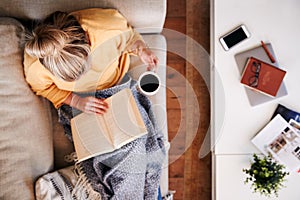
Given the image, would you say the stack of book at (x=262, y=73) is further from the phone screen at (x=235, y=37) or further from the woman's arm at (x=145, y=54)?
the woman's arm at (x=145, y=54)

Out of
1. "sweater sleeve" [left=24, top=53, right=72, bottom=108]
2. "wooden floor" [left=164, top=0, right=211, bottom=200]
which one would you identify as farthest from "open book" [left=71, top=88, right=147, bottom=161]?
"wooden floor" [left=164, top=0, right=211, bottom=200]

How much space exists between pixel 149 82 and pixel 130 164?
27cm

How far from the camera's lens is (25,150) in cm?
120

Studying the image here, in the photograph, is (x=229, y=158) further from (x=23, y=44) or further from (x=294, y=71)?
(x=23, y=44)

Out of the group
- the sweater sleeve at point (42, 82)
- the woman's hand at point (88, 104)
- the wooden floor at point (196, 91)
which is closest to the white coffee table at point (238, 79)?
the wooden floor at point (196, 91)

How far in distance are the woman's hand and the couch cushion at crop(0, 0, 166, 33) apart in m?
0.28

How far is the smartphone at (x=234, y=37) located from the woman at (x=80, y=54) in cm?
27

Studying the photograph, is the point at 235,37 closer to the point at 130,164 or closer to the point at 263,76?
the point at 263,76

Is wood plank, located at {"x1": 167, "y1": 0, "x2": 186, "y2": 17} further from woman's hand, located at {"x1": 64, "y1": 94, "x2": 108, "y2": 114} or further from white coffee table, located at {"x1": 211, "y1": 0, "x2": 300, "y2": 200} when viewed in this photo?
woman's hand, located at {"x1": 64, "y1": 94, "x2": 108, "y2": 114}

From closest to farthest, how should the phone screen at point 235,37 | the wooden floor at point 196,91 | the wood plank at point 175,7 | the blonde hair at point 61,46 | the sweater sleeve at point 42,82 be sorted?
the blonde hair at point 61,46, the sweater sleeve at point 42,82, the phone screen at point 235,37, the wooden floor at point 196,91, the wood plank at point 175,7

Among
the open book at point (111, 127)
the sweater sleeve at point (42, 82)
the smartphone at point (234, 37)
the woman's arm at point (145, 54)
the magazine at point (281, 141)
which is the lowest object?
the magazine at point (281, 141)

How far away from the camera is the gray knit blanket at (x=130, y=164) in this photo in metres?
1.24

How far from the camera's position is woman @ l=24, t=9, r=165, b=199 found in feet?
3.75

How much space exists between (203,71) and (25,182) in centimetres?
88
